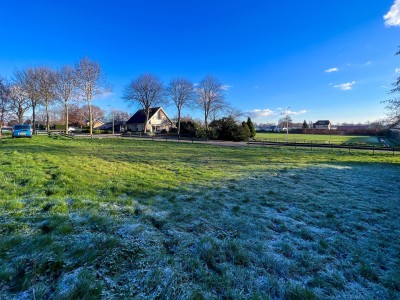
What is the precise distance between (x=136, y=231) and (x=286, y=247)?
251 cm

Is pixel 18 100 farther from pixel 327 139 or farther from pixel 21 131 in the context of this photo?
pixel 327 139

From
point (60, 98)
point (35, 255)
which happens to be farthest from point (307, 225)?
point (60, 98)

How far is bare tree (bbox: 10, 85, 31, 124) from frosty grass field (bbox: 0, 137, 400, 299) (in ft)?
113

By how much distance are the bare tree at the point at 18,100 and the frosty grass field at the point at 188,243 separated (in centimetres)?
3443

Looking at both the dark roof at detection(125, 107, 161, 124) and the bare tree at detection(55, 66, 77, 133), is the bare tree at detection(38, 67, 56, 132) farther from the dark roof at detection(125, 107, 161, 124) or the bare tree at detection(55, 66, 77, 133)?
the dark roof at detection(125, 107, 161, 124)

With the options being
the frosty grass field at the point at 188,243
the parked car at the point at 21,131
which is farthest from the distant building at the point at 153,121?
the frosty grass field at the point at 188,243

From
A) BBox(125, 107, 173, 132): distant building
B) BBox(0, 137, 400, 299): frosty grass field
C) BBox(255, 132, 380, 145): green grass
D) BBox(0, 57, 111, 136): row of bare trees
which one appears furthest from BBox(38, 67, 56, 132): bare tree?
BBox(255, 132, 380, 145): green grass

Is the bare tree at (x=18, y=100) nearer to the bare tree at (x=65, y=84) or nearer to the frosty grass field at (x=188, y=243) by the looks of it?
the bare tree at (x=65, y=84)

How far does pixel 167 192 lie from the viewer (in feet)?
19.6

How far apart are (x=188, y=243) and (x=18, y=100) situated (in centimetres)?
4213

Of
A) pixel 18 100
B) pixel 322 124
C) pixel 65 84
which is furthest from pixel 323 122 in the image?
pixel 18 100

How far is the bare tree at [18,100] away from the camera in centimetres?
3105

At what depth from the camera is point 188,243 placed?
3.31m

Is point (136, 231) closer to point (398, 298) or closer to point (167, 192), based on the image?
point (167, 192)
